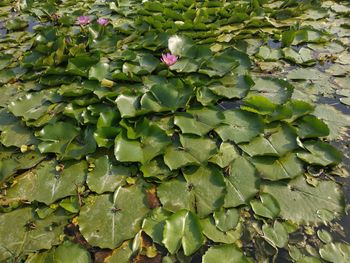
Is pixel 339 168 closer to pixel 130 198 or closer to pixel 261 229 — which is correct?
pixel 261 229

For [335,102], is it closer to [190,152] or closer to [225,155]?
[225,155]

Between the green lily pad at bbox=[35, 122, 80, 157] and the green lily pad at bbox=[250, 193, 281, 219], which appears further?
the green lily pad at bbox=[35, 122, 80, 157]

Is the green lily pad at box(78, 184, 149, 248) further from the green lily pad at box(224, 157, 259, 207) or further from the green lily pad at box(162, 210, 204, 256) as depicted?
the green lily pad at box(224, 157, 259, 207)

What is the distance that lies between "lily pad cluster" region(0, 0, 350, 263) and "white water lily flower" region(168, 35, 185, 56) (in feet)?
0.06

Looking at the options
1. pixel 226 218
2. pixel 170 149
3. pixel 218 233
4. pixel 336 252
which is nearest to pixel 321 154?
pixel 336 252

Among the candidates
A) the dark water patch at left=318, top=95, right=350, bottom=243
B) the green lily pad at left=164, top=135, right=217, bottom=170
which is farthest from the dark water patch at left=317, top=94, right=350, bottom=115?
the green lily pad at left=164, top=135, right=217, bottom=170

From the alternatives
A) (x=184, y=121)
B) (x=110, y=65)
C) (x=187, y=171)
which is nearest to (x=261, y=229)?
(x=187, y=171)

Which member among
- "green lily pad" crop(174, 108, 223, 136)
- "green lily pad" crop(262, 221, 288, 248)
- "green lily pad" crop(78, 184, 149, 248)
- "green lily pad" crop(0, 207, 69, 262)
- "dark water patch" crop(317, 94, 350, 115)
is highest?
"dark water patch" crop(317, 94, 350, 115)

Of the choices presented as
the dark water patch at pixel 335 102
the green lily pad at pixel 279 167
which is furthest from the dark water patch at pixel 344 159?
the green lily pad at pixel 279 167

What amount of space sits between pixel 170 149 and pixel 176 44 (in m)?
1.50

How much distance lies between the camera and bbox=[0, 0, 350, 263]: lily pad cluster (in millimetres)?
1864

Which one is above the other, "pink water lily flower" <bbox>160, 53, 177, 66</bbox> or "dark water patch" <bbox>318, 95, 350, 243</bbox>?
"pink water lily flower" <bbox>160, 53, 177, 66</bbox>

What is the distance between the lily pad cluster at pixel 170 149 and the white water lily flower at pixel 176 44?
0.06ft

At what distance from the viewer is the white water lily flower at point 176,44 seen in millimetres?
→ 3285
